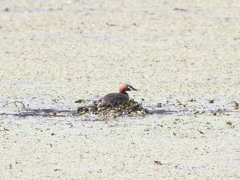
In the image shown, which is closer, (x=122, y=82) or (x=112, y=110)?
(x=112, y=110)

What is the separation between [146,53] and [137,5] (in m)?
3.02

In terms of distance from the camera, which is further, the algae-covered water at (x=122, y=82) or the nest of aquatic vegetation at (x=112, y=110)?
the nest of aquatic vegetation at (x=112, y=110)

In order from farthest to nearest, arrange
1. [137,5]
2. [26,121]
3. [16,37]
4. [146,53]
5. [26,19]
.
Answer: [137,5] → [26,19] → [16,37] → [146,53] → [26,121]

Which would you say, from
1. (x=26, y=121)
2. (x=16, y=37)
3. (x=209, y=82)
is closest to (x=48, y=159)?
(x=26, y=121)

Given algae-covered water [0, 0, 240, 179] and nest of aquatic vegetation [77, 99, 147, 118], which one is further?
nest of aquatic vegetation [77, 99, 147, 118]

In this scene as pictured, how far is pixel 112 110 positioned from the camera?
6.20m

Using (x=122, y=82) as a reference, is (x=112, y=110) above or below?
above

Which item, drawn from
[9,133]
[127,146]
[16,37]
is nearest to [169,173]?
[127,146]

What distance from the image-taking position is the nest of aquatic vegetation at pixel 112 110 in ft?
20.1

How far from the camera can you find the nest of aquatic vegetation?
6.14m

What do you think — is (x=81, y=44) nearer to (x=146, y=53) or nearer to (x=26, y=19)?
(x=146, y=53)

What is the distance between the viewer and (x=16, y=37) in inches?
389

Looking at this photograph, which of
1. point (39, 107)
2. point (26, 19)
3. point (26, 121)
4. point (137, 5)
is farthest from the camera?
point (137, 5)

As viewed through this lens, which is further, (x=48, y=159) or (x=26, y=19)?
(x=26, y=19)
